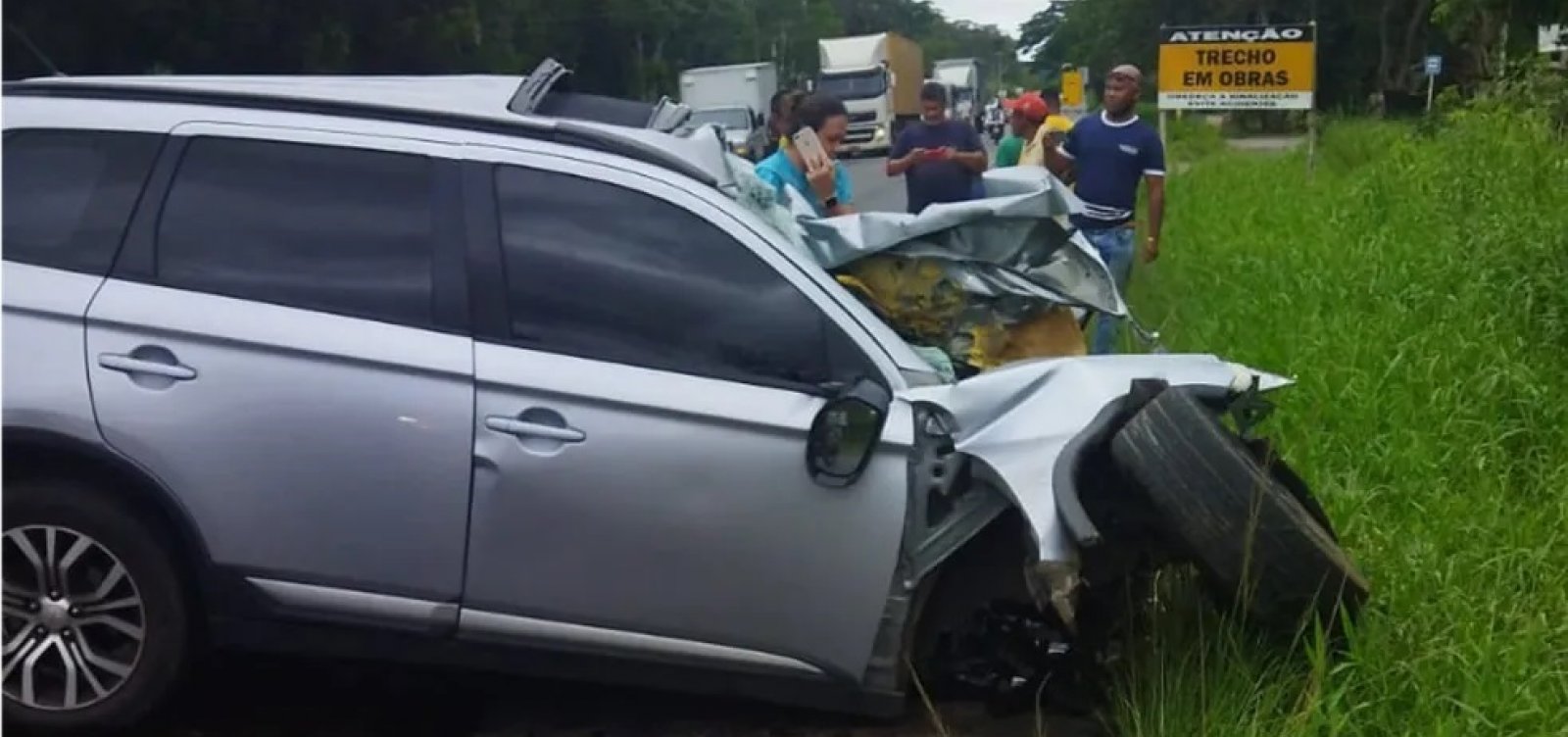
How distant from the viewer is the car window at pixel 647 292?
4598 mm

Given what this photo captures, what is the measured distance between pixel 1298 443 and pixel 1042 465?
7.86 feet

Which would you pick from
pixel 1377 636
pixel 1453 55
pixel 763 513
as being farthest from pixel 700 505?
pixel 1453 55

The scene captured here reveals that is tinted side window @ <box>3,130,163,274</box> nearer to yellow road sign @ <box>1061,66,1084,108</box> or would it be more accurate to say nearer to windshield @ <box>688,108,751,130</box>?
yellow road sign @ <box>1061,66,1084,108</box>

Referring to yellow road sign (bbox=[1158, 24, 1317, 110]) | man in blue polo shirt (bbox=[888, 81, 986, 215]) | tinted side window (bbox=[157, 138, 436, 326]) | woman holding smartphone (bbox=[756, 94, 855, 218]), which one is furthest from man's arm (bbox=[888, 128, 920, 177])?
yellow road sign (bbox=[1158, 24, 1317, 110])

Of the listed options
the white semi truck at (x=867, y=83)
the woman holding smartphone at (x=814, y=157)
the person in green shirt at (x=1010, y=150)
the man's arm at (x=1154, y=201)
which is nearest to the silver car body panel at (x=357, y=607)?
the woman holding smartphone at (x=814, y=157)

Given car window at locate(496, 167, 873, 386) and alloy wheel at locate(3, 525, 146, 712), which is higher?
car window at locate(496, 167, 873, 386)

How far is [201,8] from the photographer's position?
3503 centimetres

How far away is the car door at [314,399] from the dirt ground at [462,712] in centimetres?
64

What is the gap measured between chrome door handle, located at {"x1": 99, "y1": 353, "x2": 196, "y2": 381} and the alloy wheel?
0.42 metres

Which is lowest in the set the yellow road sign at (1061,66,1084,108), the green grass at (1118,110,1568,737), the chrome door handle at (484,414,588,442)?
the yellow road sign at (1061,66,1084,108)

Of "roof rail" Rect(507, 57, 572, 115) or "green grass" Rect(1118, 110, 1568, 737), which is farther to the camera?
"roof rail" Rect(507, 57, 572, 115)

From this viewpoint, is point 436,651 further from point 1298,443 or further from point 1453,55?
point 1453,55

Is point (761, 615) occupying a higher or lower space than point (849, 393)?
lower

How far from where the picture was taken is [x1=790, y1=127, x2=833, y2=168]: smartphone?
8.44 meters
